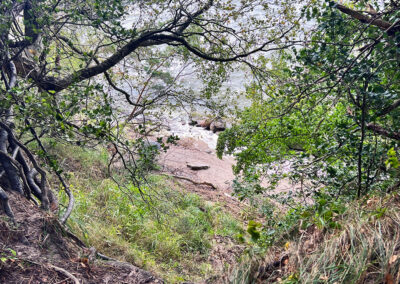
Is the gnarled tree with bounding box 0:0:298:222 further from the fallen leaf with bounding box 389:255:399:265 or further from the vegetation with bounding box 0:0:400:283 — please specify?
the fallen leaf with bounding box 389:255:399:265

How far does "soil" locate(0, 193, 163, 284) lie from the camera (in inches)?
76.7

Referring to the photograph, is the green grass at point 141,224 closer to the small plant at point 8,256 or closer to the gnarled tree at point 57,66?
the gnarled tree at point 57,66

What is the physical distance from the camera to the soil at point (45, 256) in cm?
195

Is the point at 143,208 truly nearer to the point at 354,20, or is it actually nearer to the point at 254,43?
the point at 254,43

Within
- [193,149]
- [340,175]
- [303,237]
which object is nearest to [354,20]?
[340,175]

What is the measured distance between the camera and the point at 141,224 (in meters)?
5.12

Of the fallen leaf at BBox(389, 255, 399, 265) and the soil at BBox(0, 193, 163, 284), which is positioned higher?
the fallen leaf at BBox(389, 255, 399, 265)

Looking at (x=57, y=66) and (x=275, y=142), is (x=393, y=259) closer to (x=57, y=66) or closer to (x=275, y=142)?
(x=57, y=66)

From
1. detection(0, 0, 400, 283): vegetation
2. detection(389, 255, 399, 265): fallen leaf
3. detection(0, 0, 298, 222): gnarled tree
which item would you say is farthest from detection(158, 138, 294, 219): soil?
detection(389, 255, 399, 265): fallen leaf

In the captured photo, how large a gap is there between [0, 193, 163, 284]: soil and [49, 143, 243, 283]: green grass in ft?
2.90

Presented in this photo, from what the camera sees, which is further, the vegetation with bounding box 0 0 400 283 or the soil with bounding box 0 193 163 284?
the soil with bounding box 0 193 163 284

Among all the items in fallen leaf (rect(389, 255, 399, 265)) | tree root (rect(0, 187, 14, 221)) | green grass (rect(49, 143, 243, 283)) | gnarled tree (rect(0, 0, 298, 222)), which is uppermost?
gnarled tree (rect(0, 0, 298, 222))

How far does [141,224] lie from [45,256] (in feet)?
9.84

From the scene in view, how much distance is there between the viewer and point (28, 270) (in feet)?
6.46
